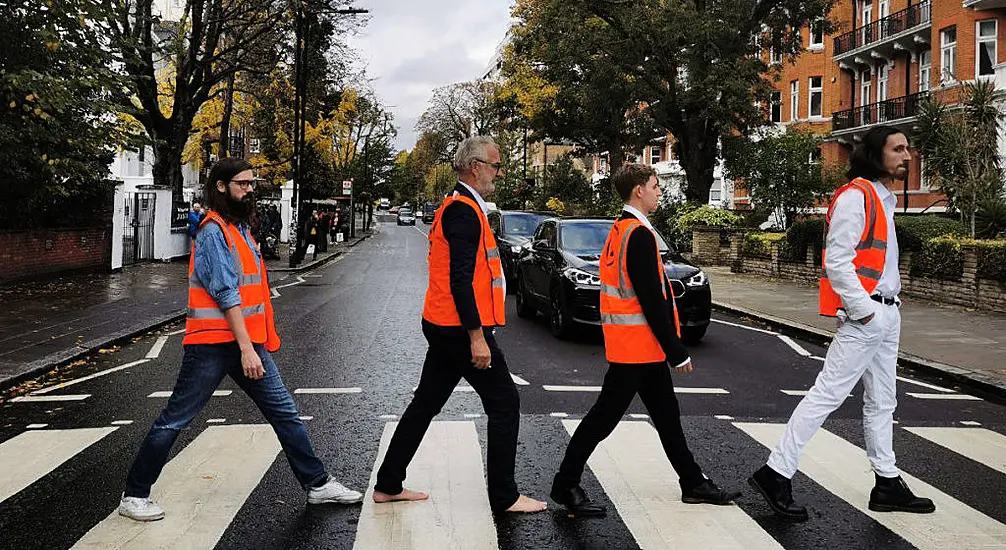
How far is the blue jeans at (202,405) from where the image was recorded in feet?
15.5

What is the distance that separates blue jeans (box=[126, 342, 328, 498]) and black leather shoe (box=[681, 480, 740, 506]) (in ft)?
6.23

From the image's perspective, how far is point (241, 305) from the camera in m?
4.77

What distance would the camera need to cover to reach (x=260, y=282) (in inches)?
194

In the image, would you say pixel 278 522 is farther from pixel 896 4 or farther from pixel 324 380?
pixel 896 4

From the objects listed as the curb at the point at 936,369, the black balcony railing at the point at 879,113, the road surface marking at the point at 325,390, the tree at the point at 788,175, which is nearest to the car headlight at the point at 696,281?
the curb at the point at 936,369

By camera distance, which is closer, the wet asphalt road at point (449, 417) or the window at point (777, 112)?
the wet asphalt road at point (449, 417)

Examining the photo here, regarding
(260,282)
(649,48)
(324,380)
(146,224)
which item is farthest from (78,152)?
(649,48)

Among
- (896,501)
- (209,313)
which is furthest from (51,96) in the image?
(896,501)

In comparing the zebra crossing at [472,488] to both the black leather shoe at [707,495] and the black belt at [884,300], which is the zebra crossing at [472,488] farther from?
the black belt at [884,300]

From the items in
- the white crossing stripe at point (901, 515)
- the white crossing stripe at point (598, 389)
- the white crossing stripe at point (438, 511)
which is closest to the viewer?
the white crossing stripe at point (438, 511)

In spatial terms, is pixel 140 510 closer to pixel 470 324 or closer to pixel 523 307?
pixel 470 324

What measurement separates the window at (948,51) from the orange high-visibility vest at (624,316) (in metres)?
32.1

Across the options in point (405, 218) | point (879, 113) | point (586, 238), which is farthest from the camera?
point (405, 218)

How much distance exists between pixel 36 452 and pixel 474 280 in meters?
3.42
